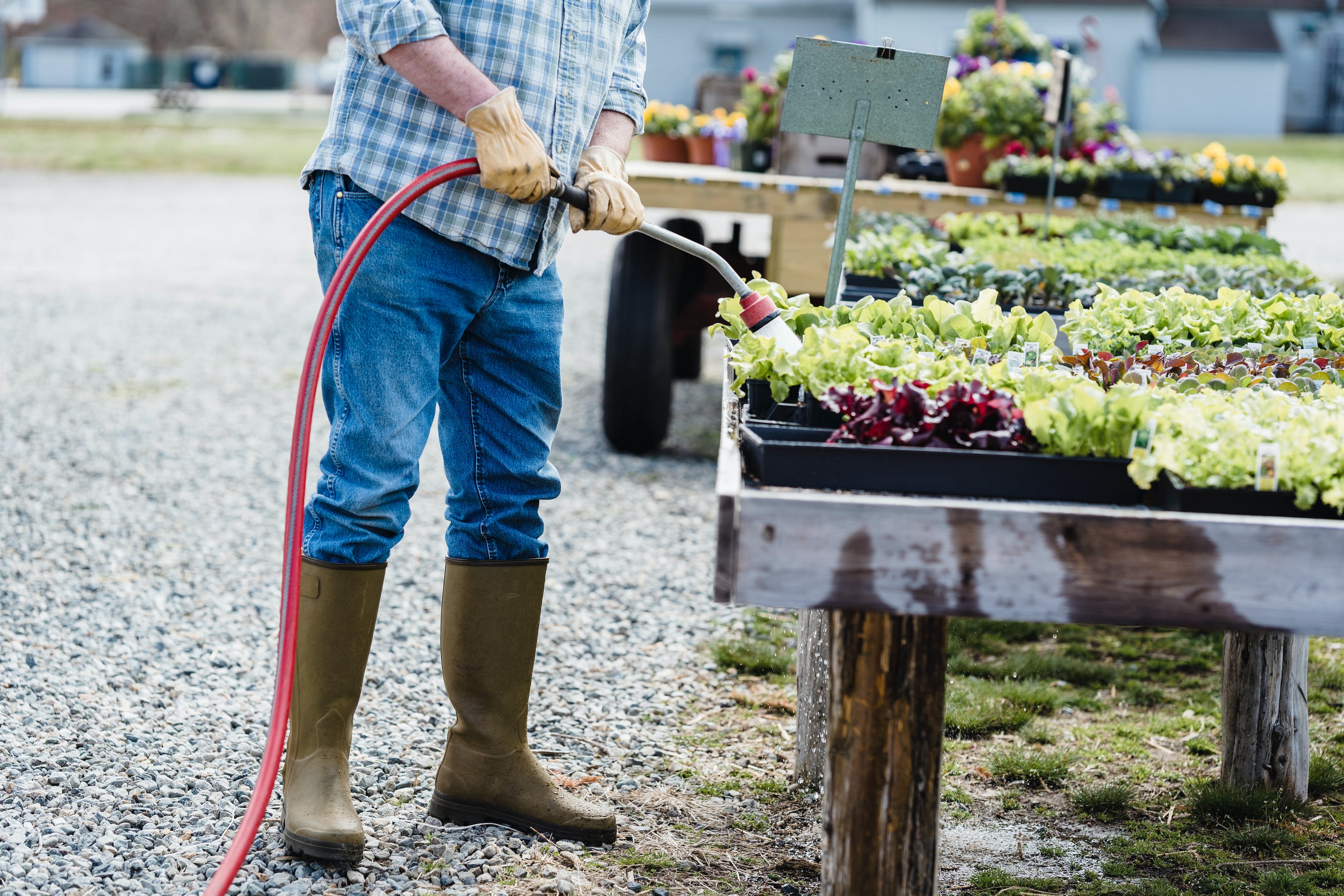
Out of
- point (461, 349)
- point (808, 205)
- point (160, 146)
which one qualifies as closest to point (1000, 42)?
point (808, 205)

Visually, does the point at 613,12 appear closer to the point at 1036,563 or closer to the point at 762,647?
the point at 1036,563

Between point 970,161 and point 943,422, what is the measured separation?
13.0 ft

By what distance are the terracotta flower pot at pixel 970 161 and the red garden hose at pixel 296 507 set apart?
3.78 m

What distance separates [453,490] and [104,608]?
61.9 inches

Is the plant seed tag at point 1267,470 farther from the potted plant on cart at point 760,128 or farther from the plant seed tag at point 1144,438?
the potted plant on cart at point 760,128

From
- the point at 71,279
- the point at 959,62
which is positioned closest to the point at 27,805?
the point at 959,62

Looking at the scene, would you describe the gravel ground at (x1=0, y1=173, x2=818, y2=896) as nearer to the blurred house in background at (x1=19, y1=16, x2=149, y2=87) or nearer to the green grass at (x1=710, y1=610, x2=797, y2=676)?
the green grass at (x1=710, y1=610, x2=797, y2=676)

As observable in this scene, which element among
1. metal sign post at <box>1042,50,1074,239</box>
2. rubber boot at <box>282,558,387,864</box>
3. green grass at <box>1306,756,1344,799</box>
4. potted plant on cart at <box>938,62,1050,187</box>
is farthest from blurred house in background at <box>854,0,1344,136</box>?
rubber boot at <box>282,558,387,864</box>

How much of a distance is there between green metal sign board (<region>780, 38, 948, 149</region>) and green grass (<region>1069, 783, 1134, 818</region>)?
1294 mm

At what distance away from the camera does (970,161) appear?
5406 mm

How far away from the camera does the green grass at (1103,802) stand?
2605 mm

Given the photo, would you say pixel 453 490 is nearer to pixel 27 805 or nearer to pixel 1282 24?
pixel 27 805

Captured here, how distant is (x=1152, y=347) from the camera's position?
7.94 feet

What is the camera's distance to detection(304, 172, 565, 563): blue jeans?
2.10m
